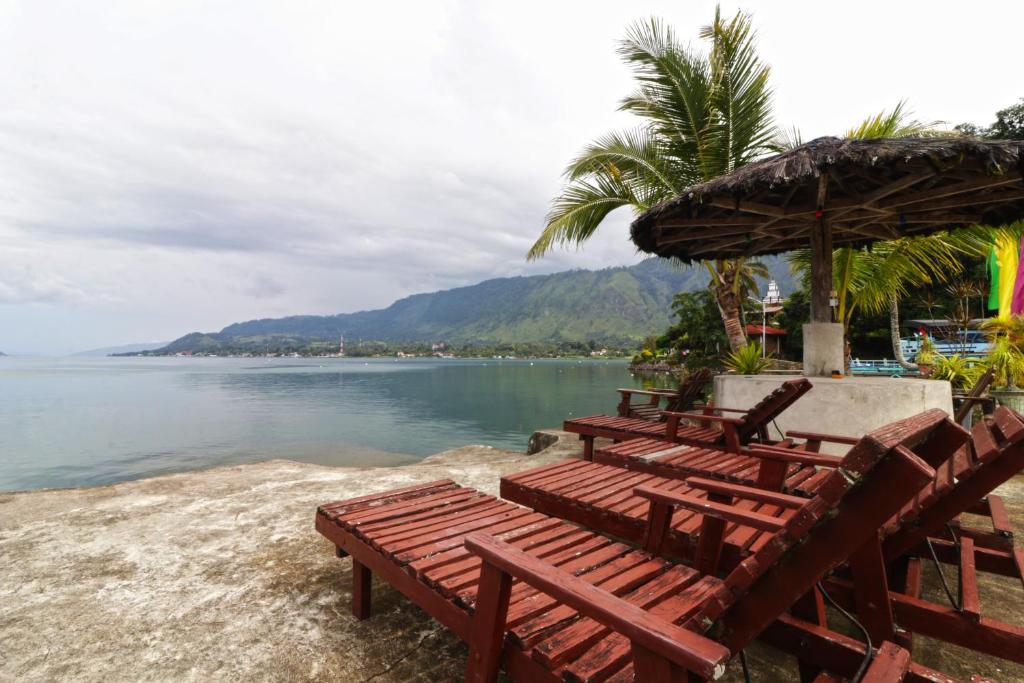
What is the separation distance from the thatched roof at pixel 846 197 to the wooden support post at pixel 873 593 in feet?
13.2

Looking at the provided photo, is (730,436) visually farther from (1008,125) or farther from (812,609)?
(1008,125)

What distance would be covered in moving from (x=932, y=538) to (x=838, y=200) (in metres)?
4.91

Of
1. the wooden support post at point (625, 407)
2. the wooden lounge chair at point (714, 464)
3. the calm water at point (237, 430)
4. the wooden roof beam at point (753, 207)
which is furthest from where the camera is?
the calm water at point (237, 430)

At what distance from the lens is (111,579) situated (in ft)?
10.5

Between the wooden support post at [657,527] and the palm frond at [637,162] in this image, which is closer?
the wooden support post at [657,527]

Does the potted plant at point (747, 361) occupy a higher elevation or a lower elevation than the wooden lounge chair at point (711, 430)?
higher

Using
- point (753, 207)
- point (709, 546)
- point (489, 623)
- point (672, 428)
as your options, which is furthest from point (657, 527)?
point (753, 207)

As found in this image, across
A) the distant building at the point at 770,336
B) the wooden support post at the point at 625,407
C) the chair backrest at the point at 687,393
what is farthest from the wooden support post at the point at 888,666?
the distant building at the point at 770,336

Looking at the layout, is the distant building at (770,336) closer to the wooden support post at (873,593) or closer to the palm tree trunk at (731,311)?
the palm tree trunk at (731,311)

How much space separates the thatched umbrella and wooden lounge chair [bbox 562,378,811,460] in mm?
2109

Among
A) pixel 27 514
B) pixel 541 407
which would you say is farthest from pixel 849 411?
pixel 541 407

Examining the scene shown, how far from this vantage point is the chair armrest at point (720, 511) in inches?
70.2

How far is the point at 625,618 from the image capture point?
4.04 feet

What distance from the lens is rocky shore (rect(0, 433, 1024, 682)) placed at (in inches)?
90.2
